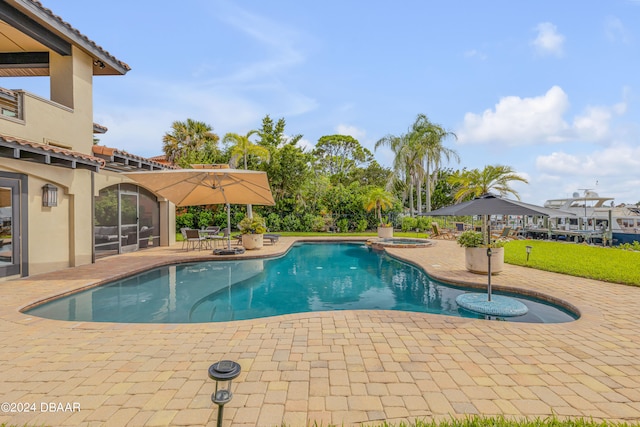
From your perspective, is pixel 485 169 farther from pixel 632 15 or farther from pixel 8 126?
pixel 8 126

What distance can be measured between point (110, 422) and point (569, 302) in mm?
7323

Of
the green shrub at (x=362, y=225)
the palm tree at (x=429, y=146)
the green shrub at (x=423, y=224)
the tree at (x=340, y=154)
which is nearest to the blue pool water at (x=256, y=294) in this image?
the green shrub at (x=362, y=225)

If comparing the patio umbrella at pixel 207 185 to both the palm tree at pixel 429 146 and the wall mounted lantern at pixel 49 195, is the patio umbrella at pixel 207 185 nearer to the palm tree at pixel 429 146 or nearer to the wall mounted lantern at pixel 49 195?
the wall mounted lantern at pixel 49 195

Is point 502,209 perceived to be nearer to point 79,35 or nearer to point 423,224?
point 79,35

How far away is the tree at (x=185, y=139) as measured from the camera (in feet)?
83.0

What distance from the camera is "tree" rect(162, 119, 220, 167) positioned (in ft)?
83.0

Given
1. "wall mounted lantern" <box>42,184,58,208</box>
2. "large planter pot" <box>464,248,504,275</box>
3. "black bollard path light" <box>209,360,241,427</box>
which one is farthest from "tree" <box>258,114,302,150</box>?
"black bollard path light" <box>209,360,241,427</box>

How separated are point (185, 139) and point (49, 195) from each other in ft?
62.0

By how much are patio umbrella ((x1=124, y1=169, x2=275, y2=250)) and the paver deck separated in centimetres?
512

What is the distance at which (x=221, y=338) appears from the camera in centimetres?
418

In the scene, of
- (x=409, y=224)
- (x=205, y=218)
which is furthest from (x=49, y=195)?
(x=409, y=224)

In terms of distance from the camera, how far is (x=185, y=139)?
84.3 feet

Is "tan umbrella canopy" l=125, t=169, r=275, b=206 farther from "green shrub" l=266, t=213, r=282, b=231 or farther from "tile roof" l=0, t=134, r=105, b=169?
"green shrub" l=266, t=213, r=282, b=231

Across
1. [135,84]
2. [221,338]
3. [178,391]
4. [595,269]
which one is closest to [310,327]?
[221,338]
